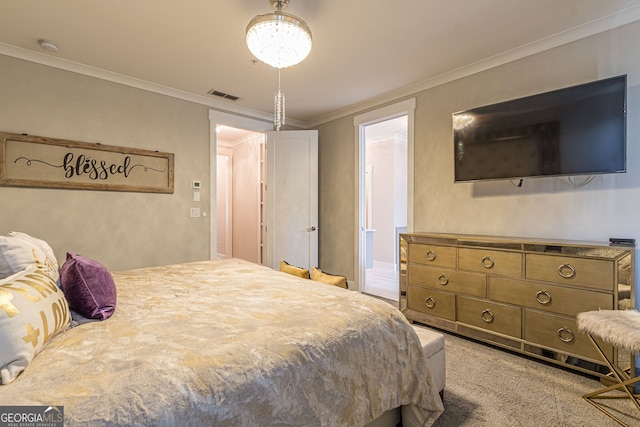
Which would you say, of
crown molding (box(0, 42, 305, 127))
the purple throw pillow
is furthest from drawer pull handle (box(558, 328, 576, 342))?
crown molding (box(0, 42, 305, 127))

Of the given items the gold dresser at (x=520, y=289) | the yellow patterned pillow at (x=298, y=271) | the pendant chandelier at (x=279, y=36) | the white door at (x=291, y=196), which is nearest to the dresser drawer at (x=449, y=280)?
the gold dresser at (x=520, y=289)

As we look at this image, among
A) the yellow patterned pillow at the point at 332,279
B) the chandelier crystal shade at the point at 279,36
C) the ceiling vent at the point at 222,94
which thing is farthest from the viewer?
the ceiling vent at the point at 222,94

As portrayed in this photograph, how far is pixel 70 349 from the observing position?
101 cm

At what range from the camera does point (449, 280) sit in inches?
110

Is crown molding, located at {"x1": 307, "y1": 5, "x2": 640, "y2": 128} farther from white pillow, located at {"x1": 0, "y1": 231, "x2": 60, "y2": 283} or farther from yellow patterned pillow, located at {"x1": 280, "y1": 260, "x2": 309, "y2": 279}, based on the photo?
white pillow, located at {"x1": 0, "y1": 231, "x2": 60, "y2": 283}

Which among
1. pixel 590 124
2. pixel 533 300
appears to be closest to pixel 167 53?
pixel 590 124

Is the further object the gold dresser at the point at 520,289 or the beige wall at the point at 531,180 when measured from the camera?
the beige wall at the point at 531,180

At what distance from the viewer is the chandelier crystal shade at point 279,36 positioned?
Result: 188cm

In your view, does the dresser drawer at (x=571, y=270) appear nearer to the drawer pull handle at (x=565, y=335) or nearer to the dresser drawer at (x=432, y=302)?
the drawer pull handle at (x=565, y=335)

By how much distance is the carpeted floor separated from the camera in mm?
1679

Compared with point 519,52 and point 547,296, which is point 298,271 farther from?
point 519,52

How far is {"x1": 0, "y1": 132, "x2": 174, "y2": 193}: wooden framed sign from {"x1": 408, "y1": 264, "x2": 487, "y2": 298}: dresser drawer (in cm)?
302

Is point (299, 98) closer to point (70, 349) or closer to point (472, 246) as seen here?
point (472, 246)

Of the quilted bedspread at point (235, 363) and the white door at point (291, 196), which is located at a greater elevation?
the white door at point (291, 196)
